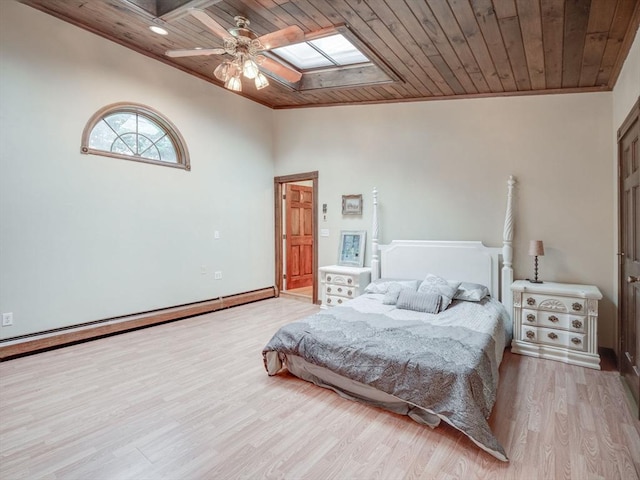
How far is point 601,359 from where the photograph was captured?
321cm

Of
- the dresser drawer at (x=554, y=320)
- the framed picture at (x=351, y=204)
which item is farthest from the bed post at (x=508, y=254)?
the framed picture at (x=351, y=204)

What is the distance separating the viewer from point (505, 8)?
240 centimetres

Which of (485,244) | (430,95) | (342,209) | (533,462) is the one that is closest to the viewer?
(533,462)

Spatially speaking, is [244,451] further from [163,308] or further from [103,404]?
[163,308]

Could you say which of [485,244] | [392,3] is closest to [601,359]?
[485,244]

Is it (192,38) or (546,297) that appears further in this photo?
(192,38)

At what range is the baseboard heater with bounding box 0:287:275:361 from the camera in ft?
10.4

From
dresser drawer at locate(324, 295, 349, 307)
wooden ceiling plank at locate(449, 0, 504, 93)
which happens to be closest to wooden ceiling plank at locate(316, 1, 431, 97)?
wooden ceiling plank at locate(449, 0, 504, 93)

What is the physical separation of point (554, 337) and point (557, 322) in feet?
0.47

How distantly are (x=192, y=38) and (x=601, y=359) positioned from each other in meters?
5.06

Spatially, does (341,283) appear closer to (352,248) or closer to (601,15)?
(352,248)

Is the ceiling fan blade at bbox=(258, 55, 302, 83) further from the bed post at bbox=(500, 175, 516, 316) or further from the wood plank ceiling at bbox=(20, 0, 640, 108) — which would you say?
the bed post at bbox=(500, 175, 516, 316)

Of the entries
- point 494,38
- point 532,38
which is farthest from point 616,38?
point 494,38

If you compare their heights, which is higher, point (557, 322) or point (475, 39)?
point (475, 39)
